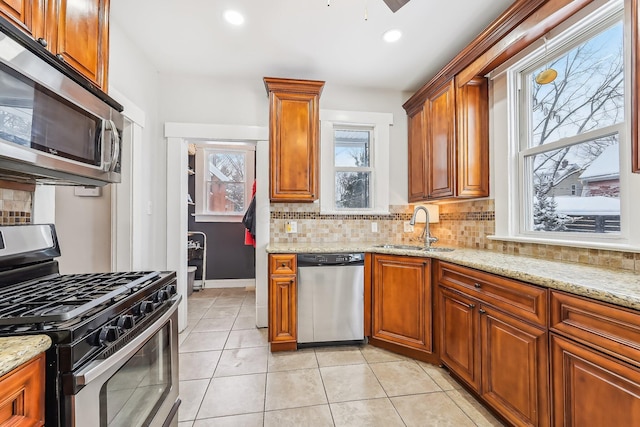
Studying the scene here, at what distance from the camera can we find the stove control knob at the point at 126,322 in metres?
0.97

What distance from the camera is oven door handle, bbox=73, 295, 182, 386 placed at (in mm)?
792

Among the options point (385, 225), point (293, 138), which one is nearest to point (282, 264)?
point (293, 138)

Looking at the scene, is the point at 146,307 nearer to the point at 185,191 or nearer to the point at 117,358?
the point at 117,358

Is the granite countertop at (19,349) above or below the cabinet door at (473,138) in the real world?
below

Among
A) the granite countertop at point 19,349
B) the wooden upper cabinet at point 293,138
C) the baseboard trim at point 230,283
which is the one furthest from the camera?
the baseboard trim at point 230,283

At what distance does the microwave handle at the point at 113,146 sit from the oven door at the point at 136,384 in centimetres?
72

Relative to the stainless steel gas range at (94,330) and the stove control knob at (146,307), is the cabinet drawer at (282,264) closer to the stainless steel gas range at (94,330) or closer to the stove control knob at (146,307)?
the stainless steel gas range at (94,330)

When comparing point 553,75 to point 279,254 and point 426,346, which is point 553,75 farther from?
point 279,254

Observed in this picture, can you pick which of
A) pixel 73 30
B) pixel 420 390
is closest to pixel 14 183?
pixel 73 30

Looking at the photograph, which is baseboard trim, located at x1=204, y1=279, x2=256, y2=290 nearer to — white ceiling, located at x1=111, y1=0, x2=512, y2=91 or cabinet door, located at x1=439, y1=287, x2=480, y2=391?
white ceiling, located at x1=111, y1=0, x2=512, y2=91

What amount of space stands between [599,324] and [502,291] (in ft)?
1.58

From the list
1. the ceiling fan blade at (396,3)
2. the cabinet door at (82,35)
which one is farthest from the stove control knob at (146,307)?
the ceiling fan blade at (396,3)

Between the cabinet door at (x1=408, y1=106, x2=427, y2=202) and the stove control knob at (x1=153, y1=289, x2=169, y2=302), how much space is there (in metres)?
2.42

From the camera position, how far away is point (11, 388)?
2.13ft
